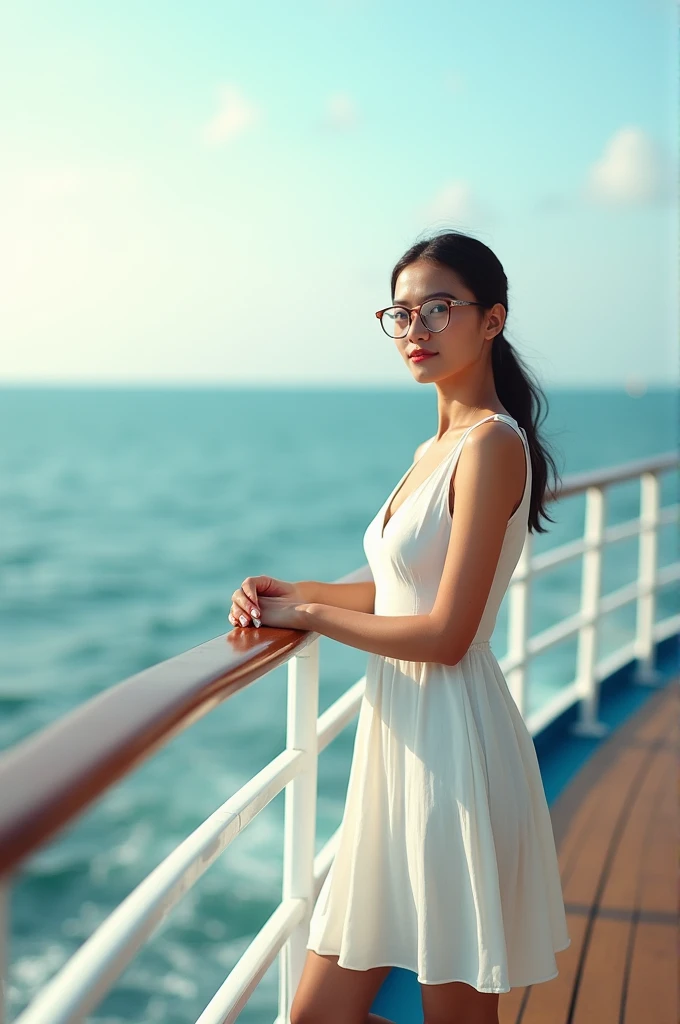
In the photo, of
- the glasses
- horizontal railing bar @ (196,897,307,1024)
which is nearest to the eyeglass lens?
A: the glasses

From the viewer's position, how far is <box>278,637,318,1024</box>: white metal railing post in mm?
1632

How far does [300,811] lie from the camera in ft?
5.41

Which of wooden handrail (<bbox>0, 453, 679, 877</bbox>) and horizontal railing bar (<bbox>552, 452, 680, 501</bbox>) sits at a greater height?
horizontal railing bar (<bbox>552, 452, 680, 501</bbox>)

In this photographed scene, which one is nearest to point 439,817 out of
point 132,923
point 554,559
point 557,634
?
point 132,923

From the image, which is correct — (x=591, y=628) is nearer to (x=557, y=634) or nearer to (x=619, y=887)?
(x=557, y=634)

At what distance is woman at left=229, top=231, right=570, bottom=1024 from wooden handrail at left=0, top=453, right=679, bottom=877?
249 millimetres

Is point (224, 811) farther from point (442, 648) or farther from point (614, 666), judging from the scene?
point (614, 666)

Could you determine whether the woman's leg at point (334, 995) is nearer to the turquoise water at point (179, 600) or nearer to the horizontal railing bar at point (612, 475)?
the turquoise water at point (179, 600)

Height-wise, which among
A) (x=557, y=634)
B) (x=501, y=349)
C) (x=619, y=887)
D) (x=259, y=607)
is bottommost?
(x=619, y=887)

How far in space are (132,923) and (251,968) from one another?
0.50m

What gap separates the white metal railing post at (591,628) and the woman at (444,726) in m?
1.91

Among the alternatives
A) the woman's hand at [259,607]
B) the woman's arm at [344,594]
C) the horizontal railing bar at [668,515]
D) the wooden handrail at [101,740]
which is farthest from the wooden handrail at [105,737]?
the horizontal railing bar at [668,515]

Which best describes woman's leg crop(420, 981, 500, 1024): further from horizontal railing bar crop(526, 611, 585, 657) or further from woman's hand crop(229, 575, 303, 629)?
horizontal railing bar crop(526, 611, 585, 657)

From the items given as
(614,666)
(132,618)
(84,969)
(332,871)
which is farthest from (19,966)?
(132,618)
